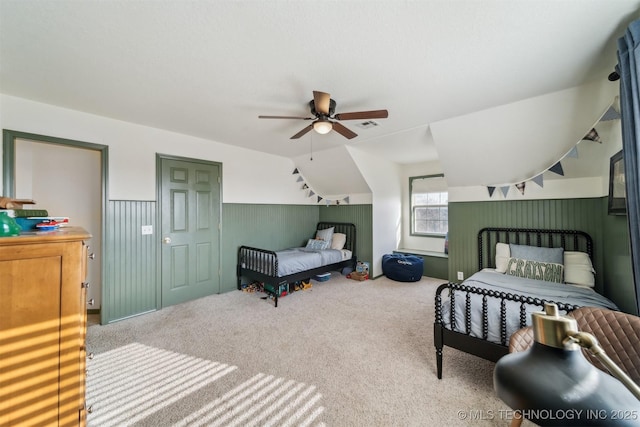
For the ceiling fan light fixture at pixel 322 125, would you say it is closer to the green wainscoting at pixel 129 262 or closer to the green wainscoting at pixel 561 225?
the green wainscoting at pixel 129 262

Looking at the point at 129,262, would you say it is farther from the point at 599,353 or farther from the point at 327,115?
the point at 599,353

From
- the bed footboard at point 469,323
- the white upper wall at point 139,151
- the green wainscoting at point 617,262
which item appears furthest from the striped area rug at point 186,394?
the green wainscoting at point 617,262

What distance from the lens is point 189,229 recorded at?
3775mm

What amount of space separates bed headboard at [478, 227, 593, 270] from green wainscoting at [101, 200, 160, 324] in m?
4.69

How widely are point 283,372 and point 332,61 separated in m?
2.59

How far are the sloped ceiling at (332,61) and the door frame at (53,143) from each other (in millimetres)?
387

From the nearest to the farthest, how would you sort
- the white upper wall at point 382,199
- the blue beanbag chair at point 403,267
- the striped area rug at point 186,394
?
the striped area rug at point 186,394
the blue beanbag chair at point 403,267
the white upper wall at point 382,199

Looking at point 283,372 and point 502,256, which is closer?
point 283,372

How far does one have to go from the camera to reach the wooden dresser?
1.02 m

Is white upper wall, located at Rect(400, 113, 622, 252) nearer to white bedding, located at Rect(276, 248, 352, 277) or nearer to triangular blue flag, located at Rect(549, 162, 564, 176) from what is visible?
triangular blue flag, located at Rect(549, 162, 564, 176)

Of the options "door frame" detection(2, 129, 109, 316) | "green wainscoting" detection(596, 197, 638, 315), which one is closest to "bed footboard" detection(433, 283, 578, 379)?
"green wainscoting" detection(596, 197, 638, 315)

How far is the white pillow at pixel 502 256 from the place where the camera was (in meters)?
3.27

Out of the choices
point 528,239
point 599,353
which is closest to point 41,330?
point 599,353

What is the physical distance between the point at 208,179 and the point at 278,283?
1.97 m
